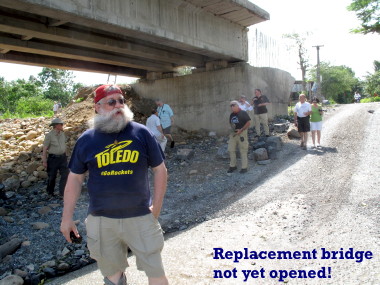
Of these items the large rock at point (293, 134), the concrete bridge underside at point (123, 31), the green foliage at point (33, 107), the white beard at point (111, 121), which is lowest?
the large rock at point (293, 134)

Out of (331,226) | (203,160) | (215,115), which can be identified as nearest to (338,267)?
(331,226)

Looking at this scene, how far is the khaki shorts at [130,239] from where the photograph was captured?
2.42 meters

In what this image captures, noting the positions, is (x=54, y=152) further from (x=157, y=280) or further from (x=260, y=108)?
(x=260, y=108)

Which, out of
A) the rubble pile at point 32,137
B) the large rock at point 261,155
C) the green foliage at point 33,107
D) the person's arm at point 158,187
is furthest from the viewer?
the green foliage at point 33,107

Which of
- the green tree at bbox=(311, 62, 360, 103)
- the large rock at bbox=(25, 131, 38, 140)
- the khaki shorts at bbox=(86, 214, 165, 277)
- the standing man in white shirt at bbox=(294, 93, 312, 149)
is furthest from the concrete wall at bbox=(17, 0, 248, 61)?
the green tree at bbox=(311, 62, 360, 103)

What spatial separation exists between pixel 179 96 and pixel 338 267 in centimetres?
1056

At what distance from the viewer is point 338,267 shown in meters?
3.69

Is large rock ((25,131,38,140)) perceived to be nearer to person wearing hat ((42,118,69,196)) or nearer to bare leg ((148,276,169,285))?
person wearing hat ((42,118,69,196))

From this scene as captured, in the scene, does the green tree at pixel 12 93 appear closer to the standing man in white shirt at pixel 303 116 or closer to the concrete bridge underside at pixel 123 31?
the concrete bridge underside at pixel 123 31

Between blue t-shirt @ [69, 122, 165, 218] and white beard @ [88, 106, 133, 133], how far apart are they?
0.04 meters

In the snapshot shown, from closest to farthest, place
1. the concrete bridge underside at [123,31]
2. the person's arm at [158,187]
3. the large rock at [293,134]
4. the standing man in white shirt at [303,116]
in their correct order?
the person's arm at [158,187], the concrete bridge underside at [123,31], the standing man in white shirt at [303,116], the large rock at [293,134]

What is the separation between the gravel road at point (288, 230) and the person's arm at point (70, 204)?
5.23 feet

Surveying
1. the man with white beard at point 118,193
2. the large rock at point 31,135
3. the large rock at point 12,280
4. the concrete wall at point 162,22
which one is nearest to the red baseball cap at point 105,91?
the man with white beard at point 118,193

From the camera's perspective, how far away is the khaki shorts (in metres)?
2.42
